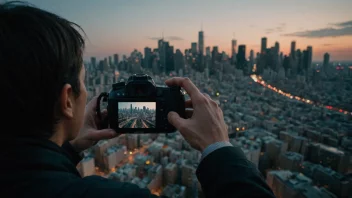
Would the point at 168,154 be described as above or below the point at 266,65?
below

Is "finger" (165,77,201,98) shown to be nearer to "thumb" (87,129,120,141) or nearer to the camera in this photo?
the camera

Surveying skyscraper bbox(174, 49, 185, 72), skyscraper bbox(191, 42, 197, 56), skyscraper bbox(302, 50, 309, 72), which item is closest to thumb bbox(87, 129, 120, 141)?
skyscraper bbox(174, 49, 185, 72)

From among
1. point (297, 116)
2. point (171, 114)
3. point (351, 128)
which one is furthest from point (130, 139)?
point (297, 116)

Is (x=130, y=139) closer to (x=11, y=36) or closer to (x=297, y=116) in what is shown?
(x=11, y=36)

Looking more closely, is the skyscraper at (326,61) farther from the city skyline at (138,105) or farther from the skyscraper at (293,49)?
the city skyline at (138,105)

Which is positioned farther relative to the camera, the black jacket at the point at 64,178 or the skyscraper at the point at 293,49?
the skyscraper at the point at 293,49

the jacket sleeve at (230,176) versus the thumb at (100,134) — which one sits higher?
the jacket sleeve at (230,176)

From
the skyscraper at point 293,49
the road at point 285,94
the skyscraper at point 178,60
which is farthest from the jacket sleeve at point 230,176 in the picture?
the skyscraper at point 293,49
